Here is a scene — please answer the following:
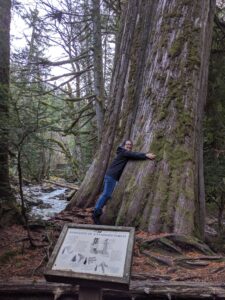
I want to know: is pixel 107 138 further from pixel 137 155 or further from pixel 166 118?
pixel 166 118

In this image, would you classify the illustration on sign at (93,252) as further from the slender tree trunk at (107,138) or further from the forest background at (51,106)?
the slender tree trunk at (107,138)

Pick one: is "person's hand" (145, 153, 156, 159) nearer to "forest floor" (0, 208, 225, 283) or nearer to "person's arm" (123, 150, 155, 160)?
"person's arm" (123, 150, 155, 160)

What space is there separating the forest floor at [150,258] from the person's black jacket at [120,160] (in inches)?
43.3

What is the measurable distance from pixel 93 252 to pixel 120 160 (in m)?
2.75

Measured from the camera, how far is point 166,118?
195 inches

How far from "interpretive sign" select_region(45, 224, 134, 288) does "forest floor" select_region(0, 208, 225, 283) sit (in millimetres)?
878

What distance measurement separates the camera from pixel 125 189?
4.86 metres

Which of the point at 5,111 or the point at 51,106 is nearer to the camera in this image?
the point at 5,111

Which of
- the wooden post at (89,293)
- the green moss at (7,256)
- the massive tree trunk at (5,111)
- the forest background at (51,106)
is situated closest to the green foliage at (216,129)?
the forest background at (51,106)

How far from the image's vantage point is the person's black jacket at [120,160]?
16.2 feet

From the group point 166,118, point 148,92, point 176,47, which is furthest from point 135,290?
point 176,47

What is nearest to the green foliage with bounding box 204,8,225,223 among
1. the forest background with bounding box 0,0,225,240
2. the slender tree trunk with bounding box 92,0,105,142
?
the forest background with bounding box 0,0,225,240

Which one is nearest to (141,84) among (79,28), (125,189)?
(125,189)

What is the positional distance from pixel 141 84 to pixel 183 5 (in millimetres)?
1335
